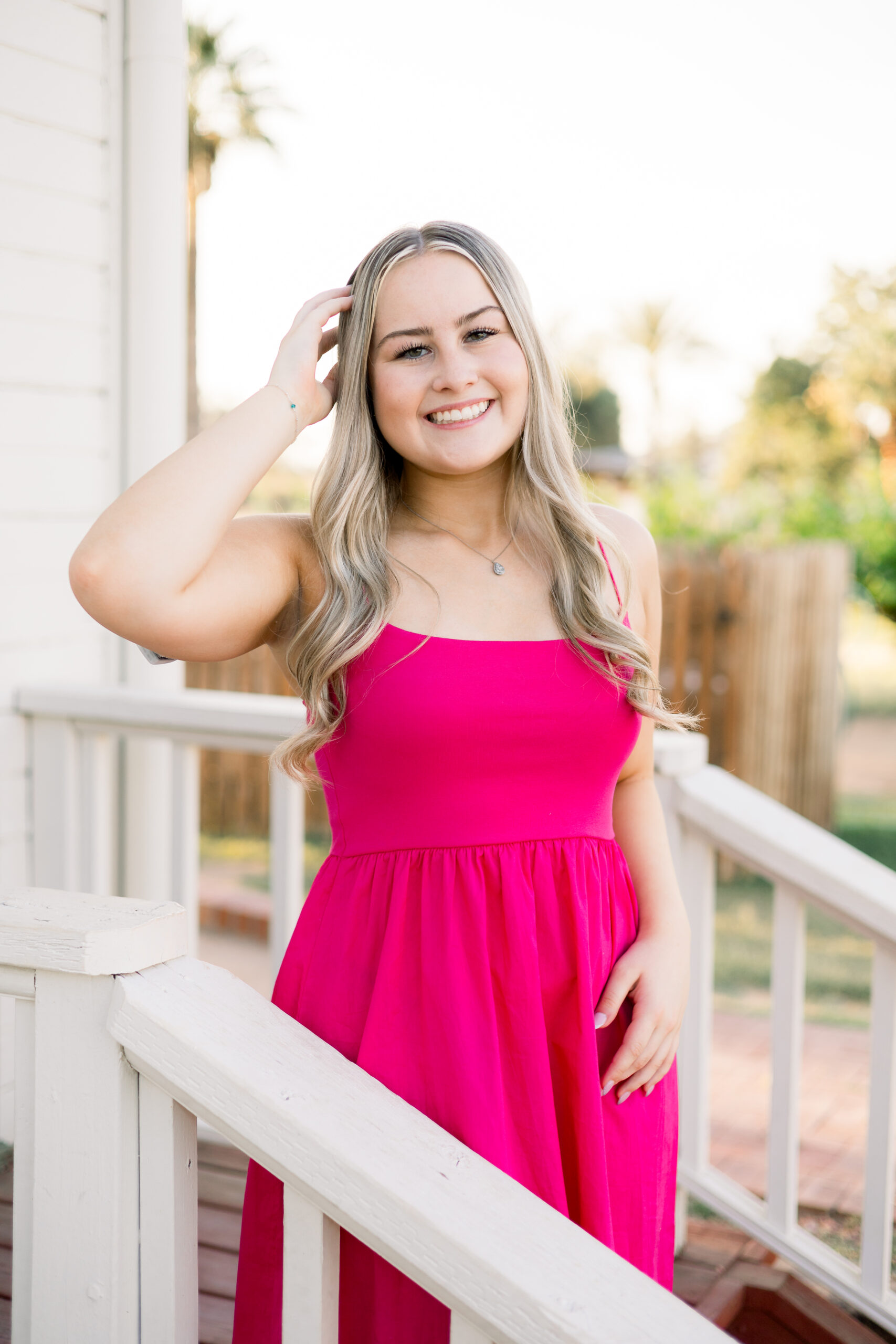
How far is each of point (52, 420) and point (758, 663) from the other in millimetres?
5632

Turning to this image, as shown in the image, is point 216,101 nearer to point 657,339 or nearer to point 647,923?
point 647,923

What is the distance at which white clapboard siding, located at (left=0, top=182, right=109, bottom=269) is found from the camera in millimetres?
2637

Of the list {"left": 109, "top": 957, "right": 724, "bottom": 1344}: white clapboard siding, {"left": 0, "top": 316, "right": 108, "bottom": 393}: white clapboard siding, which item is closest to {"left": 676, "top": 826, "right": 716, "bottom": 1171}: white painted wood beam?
{"left": 109, "top": 957, "right": 724, "bottom": 1344}: white clapboard siding

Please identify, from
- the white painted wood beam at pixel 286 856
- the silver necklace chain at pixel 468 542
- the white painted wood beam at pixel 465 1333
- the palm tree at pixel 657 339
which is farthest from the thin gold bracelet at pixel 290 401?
the palm tree at pixel 657 339

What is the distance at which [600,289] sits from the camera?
27.4m

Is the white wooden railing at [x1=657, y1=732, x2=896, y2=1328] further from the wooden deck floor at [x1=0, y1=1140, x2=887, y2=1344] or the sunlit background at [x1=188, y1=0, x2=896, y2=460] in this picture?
the sunlit background at [x1=188, y1=0, x2=896, y2=460]

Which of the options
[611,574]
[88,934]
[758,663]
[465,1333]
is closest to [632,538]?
[611,574]

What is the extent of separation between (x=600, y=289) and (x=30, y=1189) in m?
28.2


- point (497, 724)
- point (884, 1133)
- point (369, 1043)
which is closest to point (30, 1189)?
point (369, 1043)

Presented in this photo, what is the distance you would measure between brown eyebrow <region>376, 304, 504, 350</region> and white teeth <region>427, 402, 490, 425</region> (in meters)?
0.10

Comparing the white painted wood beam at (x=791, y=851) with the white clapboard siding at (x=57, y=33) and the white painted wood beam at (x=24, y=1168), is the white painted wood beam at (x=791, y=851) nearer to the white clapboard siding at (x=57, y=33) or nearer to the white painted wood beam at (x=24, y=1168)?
the white painted wood beam at (x=24, y=1168)

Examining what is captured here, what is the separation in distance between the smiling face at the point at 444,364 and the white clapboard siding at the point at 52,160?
1.54 meters

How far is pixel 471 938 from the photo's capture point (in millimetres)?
1461

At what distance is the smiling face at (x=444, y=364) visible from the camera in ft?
5.03
